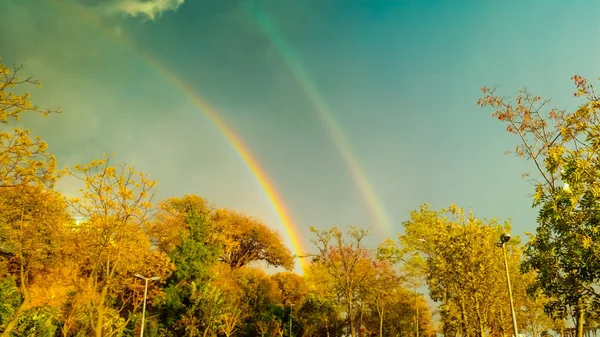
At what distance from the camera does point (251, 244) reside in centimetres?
6631

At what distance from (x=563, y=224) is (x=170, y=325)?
3645 cm

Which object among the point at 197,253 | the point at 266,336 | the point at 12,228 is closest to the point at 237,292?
the point at 266,336

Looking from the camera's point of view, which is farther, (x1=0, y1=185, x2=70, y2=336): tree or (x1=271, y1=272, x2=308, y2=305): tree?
(x1=271, y1=272, x2=308, y2=305): tree

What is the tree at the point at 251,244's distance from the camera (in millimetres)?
62312

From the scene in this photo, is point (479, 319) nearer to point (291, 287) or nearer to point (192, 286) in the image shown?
point (192, 286)

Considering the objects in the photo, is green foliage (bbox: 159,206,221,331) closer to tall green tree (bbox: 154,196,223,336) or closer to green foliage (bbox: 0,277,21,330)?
tall green tree (bbox: 154,196,223,336)

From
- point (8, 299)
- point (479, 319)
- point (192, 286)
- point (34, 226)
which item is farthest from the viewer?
point (192, 286)

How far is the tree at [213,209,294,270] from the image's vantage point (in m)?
62.3

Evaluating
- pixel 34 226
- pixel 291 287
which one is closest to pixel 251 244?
pixel 291 287

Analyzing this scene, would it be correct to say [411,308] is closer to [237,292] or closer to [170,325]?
[237,292]

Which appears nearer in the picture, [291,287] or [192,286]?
[192,286]

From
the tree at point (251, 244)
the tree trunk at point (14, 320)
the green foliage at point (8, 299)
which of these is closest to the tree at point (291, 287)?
the tree at point (251, 244)

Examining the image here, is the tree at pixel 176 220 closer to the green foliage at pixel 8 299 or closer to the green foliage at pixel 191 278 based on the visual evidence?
the green foliage at pixel 191 278

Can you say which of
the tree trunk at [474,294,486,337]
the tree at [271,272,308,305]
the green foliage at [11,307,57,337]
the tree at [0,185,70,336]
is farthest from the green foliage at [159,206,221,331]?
the tree trunk at [474,294,486,337]
